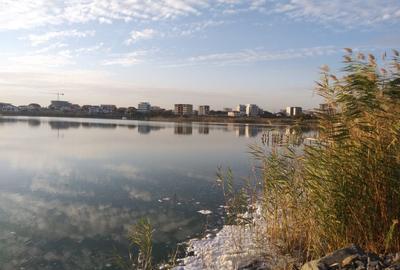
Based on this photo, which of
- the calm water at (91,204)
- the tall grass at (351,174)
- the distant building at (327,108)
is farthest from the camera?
the calm water at (91,204)

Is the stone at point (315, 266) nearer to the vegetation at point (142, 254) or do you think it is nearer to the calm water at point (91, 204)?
the vegetation at point (142, 254)

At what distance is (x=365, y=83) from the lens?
796 cm

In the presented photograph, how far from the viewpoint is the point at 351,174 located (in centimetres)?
742

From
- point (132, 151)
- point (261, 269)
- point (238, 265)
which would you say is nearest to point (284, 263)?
point (261, 269)

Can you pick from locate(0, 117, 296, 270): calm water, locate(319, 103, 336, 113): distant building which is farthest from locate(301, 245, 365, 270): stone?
locate(0, 117, 296, 270): calm water

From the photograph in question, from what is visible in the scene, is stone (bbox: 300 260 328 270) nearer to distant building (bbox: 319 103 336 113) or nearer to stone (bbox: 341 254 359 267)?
stone (bbox: 341 254 359 267)

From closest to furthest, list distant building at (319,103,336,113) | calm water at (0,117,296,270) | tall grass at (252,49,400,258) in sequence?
tall grass at (252,49,400,258)
distant building at (319,103,336,113)
calm water at (0,117,296,270)

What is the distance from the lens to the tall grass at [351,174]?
7098 mm

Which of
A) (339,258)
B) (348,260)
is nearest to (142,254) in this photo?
(339,258)

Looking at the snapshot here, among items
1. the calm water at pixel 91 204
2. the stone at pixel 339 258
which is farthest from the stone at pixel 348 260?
the calm water at pixel 91 204

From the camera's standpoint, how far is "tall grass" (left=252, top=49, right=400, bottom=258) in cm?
710

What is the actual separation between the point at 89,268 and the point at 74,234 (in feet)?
7.56

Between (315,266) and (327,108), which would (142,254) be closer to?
(315,266)

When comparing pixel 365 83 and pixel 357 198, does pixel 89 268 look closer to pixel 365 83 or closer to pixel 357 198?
pixel 357 198
